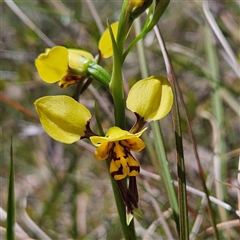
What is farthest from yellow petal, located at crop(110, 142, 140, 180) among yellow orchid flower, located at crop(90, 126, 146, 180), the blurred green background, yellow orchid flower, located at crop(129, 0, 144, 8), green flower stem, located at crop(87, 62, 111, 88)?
the blurred green background

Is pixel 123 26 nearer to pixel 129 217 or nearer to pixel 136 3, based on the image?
pixel 136 3

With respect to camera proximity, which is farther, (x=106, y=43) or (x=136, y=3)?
(x=106, y=43)

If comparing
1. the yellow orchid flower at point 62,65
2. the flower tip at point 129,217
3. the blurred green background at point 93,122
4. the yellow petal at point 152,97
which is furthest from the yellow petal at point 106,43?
the blurred green background at point 93,122

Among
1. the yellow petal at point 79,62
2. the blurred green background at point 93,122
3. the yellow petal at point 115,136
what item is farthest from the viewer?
the blurred green background at point 93,122

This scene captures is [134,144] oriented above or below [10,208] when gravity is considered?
above

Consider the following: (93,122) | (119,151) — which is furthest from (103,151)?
(93,122)

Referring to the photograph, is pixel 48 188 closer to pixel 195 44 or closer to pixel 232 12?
pixel 195 44

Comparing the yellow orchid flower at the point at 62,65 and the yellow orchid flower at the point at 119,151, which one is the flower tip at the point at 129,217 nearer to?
the yellow orchid flower at the point at 119,151

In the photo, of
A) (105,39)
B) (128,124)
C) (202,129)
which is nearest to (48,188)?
(128,124)
